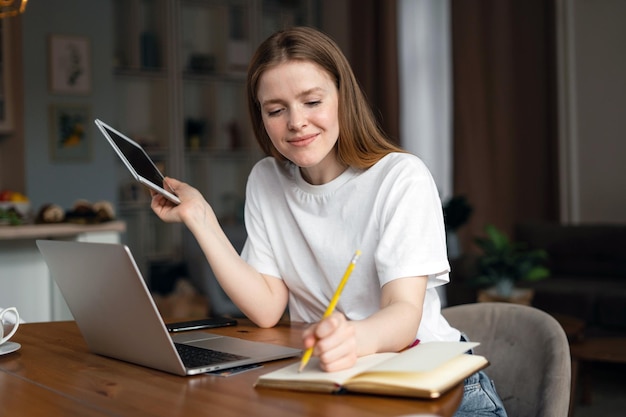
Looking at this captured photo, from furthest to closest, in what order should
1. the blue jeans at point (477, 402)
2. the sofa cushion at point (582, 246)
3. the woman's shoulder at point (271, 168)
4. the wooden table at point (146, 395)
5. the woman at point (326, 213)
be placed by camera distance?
the sofa cushion at point (582, 246) < the woman's shoulder at point (271, 168) < the woman at point (326, 213) < the blue jeans at point (477, 402) < the wooden table at point (146, 395)

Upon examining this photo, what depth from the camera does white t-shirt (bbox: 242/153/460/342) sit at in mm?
1365

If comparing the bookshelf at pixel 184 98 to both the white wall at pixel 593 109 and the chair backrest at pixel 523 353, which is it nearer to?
the white wall at pixel 593 109

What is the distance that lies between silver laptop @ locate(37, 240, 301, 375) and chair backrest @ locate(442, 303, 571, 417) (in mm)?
465

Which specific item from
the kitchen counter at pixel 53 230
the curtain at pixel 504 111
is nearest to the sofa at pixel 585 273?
the curtain at pixel 504 111

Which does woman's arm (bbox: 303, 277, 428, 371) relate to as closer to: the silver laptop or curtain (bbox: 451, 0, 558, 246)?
the silver laptop

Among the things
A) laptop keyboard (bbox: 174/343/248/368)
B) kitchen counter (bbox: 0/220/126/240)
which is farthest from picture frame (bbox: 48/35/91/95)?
laptop keyboard (bbox: 174/343/248/368)

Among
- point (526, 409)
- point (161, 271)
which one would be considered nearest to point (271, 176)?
point (526, 409)

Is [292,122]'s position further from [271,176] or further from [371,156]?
[271,176]

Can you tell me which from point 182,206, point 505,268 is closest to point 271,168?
point 182,206

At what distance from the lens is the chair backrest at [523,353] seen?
138 centimetres

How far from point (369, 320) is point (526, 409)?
46 centimetres

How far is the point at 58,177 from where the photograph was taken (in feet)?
17.3

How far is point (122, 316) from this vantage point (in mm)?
1161

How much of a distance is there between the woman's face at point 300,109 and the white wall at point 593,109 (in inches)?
171
